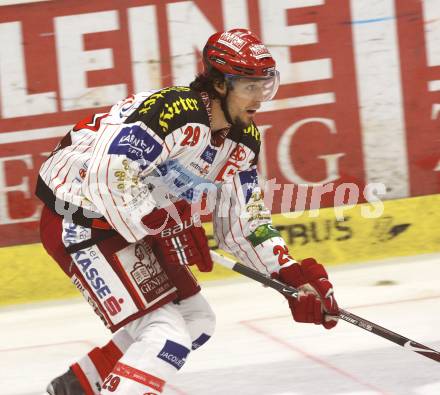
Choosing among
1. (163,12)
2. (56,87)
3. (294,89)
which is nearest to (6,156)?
(56,87)

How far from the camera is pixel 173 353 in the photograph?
2.72 meters

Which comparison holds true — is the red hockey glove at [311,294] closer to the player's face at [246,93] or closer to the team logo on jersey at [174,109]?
the player's face at [246,93]

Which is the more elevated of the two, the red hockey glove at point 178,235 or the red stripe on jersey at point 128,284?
the red hockey glove at point 178,235

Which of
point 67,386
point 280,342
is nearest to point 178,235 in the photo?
point 67,386

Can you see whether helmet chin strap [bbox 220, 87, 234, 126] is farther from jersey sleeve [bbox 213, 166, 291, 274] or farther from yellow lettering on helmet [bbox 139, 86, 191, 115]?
jersey sleeve [bbox 213, 166, 291, 274]

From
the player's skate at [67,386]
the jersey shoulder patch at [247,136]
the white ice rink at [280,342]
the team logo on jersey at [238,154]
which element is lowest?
the white ice rink at [280,342]

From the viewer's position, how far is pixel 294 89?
16.5ft

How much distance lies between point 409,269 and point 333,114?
2.76 ft

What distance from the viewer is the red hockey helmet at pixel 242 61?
279 centimetres

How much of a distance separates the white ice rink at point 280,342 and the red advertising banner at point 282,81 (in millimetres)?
483

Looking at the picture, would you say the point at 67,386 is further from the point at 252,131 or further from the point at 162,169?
the point at 252,131

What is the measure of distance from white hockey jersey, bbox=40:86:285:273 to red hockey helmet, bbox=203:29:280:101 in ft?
0.34

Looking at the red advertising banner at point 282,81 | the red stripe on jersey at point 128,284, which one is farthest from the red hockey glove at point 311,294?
the red advertising banner at point 282,81

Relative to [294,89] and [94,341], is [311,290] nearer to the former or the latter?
[94,341]
